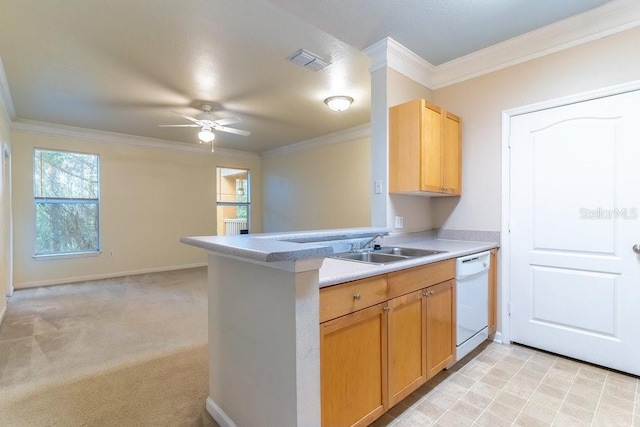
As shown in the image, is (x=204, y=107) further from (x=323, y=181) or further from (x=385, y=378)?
(x=385, y=378)

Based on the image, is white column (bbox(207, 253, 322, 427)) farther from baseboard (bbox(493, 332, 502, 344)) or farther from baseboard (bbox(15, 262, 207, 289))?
baseboard (bbox(15, 262, 207, 289))

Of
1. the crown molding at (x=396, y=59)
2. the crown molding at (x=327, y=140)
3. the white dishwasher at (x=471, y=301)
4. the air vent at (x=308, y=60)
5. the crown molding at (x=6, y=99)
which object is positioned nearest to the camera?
the white dishwasher at (x=471, y=301)

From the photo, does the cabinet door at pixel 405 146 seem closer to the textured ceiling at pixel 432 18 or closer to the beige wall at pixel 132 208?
the textured ceiling at pixel 432 18

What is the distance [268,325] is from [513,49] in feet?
9.78

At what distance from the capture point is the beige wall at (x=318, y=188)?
559cm

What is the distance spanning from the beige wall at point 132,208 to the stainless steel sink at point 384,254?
531cm

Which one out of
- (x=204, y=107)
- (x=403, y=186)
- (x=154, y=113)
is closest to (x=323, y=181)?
(x=204, y=107)

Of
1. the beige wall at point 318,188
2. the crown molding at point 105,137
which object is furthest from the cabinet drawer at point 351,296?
the crown molding at point 105,137

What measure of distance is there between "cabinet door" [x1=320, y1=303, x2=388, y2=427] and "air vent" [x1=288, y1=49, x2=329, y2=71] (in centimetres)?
237

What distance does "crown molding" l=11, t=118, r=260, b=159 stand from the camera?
490 centimetres

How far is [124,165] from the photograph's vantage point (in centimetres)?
583

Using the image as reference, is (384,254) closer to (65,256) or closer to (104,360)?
(104,360)

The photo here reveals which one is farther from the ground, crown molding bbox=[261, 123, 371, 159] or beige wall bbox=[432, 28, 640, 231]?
crown molding bbox=[261, 123, 371, 159]

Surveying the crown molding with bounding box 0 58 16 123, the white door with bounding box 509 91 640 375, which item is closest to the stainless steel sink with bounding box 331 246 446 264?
the white door with bounding box 509 91 640 375
